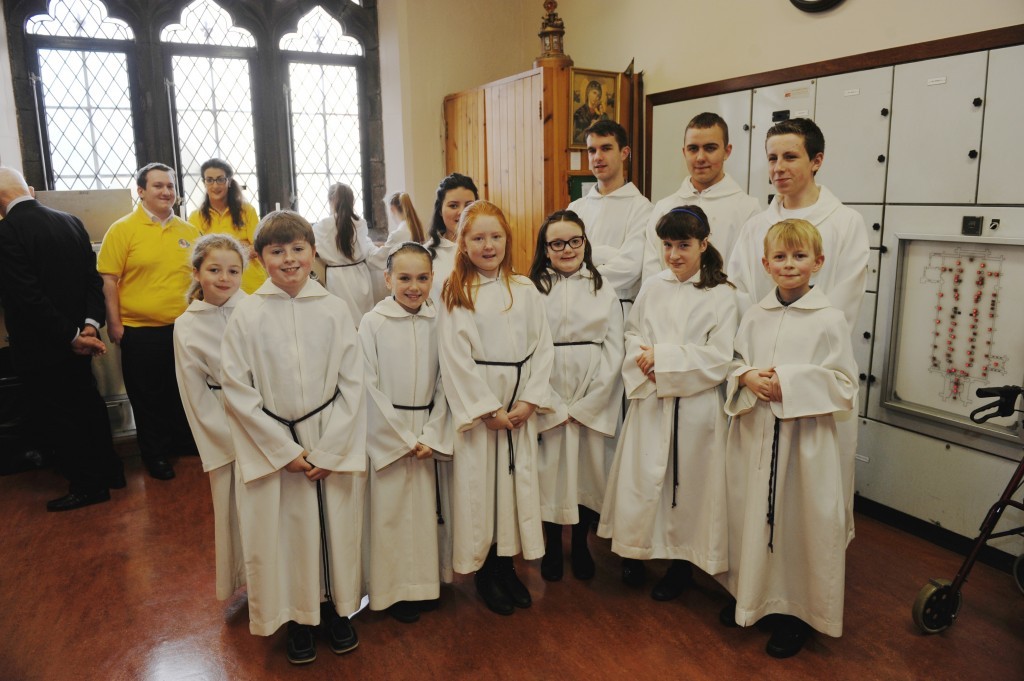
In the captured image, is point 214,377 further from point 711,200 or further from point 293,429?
point 711,200

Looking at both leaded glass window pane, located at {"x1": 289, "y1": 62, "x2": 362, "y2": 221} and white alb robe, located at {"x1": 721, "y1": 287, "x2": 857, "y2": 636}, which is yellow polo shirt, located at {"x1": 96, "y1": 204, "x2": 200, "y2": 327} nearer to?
leaded glass window pane, located at {"x1": 289, "y1": 62, "x2": 362, "y2": 221}

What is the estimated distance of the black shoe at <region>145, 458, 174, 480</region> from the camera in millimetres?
4086

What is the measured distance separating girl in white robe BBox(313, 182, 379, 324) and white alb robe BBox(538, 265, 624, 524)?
79.0 inches

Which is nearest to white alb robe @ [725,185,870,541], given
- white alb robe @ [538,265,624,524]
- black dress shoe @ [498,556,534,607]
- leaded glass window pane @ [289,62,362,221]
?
white alb robe @ [538,265,624,524]

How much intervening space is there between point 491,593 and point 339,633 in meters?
0.56

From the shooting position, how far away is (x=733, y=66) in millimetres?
4199

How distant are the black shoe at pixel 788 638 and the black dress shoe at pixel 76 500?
10.6 feet

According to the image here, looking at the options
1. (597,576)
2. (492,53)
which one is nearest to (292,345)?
(597,576)

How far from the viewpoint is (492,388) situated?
103 inches

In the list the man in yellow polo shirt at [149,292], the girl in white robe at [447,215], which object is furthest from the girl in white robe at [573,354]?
the man in yellow polo shirt at [149,292]

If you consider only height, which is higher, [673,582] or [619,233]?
[619,233]

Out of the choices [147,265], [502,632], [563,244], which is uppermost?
[563,244]

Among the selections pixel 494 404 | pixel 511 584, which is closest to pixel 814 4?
pixel 494 404

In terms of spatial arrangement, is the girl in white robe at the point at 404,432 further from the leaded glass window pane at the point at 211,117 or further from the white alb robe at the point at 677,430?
the leaded glass window pane at the point at 211,117
